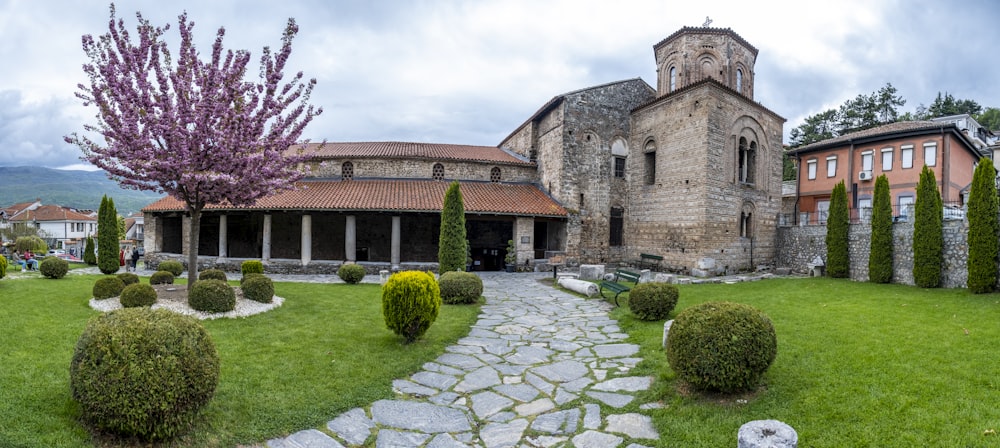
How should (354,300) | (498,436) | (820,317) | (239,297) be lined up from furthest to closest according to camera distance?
(354,300) < (239,297) < (820,317) < (498,436)

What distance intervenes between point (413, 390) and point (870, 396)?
187 inches

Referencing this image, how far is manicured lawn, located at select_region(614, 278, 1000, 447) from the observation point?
13.0ft

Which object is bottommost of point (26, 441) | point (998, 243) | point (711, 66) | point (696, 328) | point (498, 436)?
point (498, 436)

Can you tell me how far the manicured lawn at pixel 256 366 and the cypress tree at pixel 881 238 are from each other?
45.6 ft

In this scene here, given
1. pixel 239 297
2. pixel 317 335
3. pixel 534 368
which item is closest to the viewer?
pixel 534 368

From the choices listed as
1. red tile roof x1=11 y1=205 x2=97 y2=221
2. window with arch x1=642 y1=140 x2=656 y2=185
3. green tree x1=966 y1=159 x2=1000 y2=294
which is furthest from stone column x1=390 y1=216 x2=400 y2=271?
red tile roof x1=11 y1=205 x2=97 y2=221

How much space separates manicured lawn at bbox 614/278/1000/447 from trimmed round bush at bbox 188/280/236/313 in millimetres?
7612

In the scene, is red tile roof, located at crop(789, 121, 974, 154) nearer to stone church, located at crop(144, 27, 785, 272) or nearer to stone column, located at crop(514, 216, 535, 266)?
stone church, located at crop(144, 27, 785, 272)

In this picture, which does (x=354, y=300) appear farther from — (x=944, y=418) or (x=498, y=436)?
(x=944, y=418)

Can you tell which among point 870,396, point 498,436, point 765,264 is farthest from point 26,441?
point 765,264

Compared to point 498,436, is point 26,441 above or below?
above

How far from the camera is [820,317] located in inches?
345

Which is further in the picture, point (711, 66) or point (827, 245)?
point (711, 66)

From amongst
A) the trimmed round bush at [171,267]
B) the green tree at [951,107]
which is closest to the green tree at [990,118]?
the green tree at [951,107]
